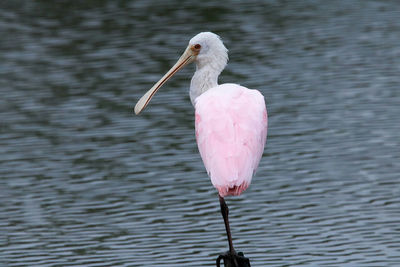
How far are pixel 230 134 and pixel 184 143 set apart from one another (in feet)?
20.0

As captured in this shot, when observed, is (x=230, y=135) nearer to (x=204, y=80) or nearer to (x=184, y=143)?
(x=204, y=80)

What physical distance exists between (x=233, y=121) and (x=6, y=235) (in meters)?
3.99

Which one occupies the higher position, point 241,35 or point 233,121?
point 233,121

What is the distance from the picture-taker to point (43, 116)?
52.0 feet

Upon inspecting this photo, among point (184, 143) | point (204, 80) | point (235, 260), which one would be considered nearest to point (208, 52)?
point (204, 80)

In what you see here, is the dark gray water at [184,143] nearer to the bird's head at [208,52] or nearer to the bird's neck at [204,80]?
the bird's neck at [204,80]

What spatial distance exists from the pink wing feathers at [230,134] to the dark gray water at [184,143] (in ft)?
7.01

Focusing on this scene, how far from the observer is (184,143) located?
46.2 ft

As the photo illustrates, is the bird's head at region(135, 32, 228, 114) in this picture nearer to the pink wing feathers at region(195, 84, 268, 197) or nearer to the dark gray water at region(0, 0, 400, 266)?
the pink wing feathers at region(195, 84, 268, 197)

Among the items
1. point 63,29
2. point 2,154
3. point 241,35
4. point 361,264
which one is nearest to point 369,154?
point 361,264

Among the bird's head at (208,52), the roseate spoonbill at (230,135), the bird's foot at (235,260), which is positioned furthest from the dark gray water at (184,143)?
the bird's foot at (235,260)

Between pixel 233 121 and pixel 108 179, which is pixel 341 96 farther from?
pixel 233 121

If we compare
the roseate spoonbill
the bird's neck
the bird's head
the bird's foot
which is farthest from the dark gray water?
the bird's foot

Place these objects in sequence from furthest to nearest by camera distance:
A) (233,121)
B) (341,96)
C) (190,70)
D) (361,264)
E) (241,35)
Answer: (241,35), (190,70), (341,96), (361,264), (233,121)
